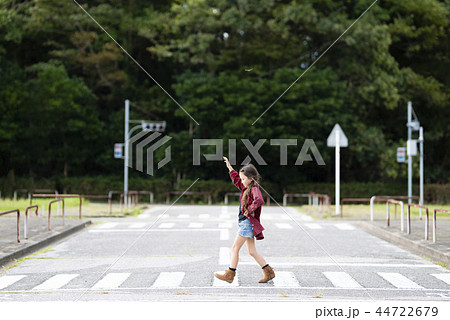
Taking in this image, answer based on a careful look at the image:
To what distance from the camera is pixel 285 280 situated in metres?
10.1

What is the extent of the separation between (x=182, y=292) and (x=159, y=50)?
36.2m

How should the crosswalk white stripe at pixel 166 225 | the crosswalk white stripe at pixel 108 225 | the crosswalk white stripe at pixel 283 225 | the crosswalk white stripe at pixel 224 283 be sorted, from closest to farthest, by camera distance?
the crosswalk white stripe at pixel 224 283 → the crosswalk white stripe at pixel 108 225 → the crosswalk white stripe at pixel 166 225 → the crosswalk white stripe at pixel 283 225

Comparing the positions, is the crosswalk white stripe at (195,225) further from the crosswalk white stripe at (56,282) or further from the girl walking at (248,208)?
the girl walking at (248,208)

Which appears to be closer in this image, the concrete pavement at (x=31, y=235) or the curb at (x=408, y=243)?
the curb at (x=408, y=243)

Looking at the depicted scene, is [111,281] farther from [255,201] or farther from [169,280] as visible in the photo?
[255,201]

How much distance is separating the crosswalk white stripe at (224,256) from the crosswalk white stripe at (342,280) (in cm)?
219

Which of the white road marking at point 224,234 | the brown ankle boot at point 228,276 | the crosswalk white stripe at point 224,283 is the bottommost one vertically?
the white road marking at point 224,234

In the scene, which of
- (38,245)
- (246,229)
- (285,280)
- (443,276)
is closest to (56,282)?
(246,229)

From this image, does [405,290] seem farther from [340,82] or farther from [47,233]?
[340,82]

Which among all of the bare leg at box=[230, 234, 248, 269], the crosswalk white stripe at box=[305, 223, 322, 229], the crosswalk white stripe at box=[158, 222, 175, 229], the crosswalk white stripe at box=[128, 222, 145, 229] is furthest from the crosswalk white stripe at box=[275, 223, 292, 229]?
the bare leg at box=[230, 234, 248, 269]

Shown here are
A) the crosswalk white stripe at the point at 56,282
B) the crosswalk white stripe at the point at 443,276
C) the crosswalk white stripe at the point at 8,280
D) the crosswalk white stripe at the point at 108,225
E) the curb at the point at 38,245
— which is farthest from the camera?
the crosswalk white stripe at the point at 108,225

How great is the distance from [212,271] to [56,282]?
2604 millimetres

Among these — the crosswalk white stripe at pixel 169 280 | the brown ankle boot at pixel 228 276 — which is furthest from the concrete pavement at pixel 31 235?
the brown ankle boot at pixel 228 276

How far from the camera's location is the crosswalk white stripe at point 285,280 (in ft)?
31.8
